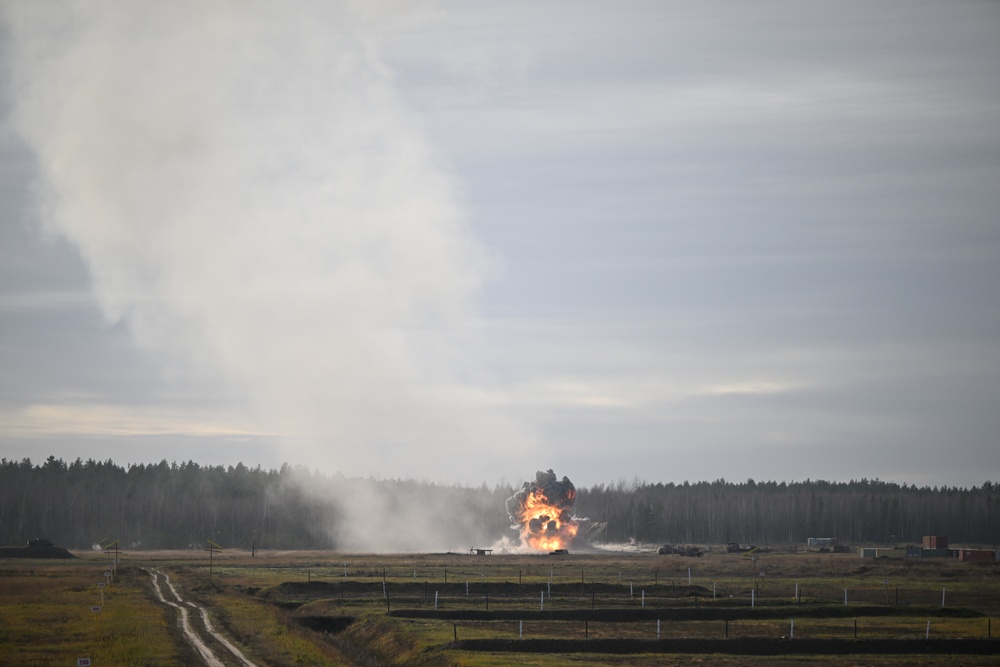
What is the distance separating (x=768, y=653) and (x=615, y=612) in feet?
61.7

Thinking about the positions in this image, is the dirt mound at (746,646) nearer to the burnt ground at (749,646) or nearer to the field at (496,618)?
the burnt ground at (749,646)

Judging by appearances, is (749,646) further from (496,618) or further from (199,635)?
(199,635)

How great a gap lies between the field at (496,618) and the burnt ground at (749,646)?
0.39ft

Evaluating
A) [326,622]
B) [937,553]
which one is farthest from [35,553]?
[937,553]

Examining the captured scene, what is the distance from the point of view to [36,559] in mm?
167875

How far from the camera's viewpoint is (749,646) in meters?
62.8

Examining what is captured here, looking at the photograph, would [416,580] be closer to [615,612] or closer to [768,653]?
[615,612]

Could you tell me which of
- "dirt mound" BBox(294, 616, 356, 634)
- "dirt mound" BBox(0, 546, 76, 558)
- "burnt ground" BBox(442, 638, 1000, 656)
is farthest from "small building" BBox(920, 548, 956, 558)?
"dirt mound" BBox(0, 546, 76, 558)

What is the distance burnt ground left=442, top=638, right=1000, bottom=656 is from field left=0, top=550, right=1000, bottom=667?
0.12 m

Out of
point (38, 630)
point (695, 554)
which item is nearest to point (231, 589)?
point (38, 630)

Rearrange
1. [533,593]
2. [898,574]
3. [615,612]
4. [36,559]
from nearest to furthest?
[615,612] < [533,593] < [898,574] < [36,559]

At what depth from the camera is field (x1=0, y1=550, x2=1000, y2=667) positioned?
58.3m

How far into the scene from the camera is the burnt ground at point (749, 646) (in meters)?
61.8

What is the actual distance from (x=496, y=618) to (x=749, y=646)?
2067cm
